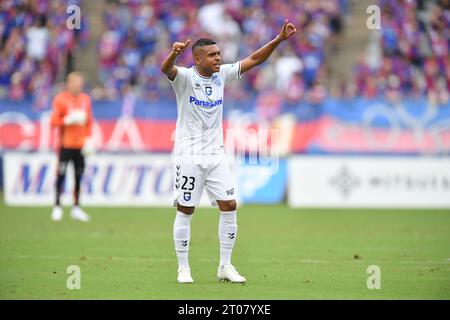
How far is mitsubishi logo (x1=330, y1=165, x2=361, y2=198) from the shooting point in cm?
2256

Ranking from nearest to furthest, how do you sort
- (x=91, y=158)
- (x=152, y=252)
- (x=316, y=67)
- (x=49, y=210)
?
(x=152, y=252) < (x=49, y=210) < (x=91, y=158) < (x=316, y=67)

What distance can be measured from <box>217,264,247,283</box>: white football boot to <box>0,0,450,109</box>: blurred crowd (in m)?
15.5

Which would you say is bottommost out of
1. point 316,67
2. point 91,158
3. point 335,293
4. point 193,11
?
point 335,293

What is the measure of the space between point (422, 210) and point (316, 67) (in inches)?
289

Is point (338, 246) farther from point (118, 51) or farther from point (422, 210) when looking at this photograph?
point (118, 51)

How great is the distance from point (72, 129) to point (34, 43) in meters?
10.0

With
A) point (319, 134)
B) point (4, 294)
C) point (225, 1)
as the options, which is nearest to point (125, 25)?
point (225, 1)

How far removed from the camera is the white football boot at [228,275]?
10.6m

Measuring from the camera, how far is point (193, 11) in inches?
1152

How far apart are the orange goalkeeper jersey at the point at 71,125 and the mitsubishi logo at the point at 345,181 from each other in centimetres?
653

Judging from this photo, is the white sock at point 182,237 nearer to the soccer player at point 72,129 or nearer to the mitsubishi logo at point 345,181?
the soccer player at point 72,129

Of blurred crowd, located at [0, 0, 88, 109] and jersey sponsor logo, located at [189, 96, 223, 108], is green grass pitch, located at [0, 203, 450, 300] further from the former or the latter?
blurred crowd, located at [0, 0, 88, 109]

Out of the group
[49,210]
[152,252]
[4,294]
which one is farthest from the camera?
[49,210]

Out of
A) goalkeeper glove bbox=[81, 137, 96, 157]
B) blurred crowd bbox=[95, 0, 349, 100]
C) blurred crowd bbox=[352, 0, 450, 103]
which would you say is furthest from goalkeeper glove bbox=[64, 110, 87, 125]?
blurred crowd bbox=[352, 0, 450, 103]
